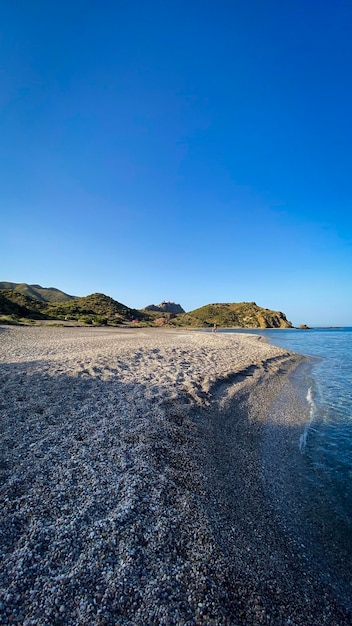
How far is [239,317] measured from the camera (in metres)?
151

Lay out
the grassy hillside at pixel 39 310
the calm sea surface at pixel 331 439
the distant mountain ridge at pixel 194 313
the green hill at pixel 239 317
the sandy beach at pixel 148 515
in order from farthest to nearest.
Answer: the green hill at pixel 239 317 → the distant mountain ridge at pixel 194 313 → the grassy hillside at pixel 39 310 → the calm sea surface at pixel 331 439 → the sandy beach at pixel 148 515

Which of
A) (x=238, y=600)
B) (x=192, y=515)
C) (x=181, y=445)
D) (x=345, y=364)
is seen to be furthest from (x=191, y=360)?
(x=345, y=364)

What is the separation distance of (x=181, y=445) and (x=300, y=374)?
46.7ft

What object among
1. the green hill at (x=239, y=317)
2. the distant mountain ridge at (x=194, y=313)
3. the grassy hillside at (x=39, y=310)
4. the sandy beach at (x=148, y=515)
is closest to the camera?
the sandy beach at (x=148, y=515)

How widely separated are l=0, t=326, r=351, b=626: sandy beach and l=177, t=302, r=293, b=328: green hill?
11850 cm

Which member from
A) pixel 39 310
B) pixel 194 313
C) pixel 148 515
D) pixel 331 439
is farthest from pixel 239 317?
pixel 148 515

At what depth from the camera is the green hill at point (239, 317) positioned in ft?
448

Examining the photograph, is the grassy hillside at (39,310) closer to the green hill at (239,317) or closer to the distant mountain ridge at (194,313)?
the distant mountain ridge at (194,313)

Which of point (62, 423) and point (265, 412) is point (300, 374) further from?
point (62, 423)

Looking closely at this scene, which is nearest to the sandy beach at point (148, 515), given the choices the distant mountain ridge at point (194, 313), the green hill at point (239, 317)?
the distant mountain ridge at point (194, 313)

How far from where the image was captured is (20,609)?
2619 mm

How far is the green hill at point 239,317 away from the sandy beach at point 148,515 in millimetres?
118496

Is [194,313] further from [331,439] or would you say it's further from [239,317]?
[331,439]

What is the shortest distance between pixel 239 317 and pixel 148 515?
152 m
